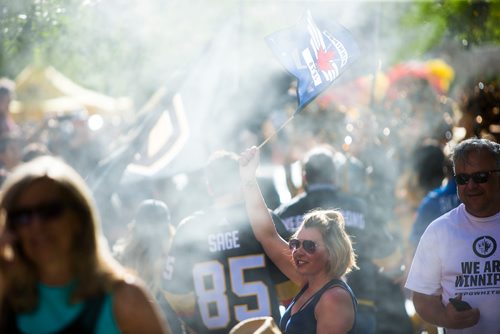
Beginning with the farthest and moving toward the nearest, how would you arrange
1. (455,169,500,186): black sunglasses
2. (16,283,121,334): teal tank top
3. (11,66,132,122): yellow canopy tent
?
(11,66,132,122): yellow canopy tent, (455,169,500,186): black sunglasses, (16,283,121,334): teal tank top

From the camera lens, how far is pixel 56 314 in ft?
9.08

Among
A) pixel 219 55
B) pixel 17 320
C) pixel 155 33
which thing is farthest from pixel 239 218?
pixel 155 33

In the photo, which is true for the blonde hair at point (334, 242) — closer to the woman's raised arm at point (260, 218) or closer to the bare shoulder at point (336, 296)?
the bare shoulder at point (336, 296)

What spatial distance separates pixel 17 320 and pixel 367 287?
10.9ft

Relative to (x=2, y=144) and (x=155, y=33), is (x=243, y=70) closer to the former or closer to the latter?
(x=155, y=33)

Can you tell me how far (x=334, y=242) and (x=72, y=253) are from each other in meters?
1.52

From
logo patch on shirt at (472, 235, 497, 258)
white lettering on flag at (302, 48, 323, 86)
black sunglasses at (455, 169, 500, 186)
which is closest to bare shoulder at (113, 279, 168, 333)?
logo patch on shirt at (472, 235, 497, 258)

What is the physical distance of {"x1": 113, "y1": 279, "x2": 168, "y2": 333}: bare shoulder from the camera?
108 inches

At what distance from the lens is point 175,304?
488 cm

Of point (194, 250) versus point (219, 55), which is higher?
point (219, 55)

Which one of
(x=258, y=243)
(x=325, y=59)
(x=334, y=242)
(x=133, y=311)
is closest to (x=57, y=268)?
(x=133, y=311)

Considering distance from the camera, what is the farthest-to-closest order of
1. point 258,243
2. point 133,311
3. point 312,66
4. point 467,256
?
point 312,66 < point 258,243 < point 467,256 < point 133,311

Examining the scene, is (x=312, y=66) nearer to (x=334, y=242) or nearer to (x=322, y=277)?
(x=334, y=242)

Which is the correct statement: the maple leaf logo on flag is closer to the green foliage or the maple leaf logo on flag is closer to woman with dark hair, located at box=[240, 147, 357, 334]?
woman with dark hair, located at box=[240, 147, 357, 334]
